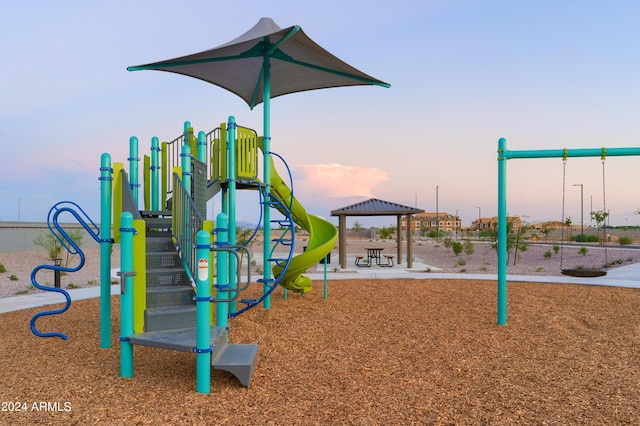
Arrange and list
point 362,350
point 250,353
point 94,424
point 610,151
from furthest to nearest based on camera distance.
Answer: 1. point 610,151
2. point 362,350
3. point 250,353
4. point 94,424

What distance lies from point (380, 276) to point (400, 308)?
504 cm

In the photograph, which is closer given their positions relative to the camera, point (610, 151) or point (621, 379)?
point (621, 379)

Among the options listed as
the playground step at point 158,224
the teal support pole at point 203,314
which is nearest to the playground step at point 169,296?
the teal support pole at point 203,314

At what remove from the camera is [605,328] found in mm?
7656

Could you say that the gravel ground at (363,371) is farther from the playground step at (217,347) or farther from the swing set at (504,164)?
the swing set at (504,164)

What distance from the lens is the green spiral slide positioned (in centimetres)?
939

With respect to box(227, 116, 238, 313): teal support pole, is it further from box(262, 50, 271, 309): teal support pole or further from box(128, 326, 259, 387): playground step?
box(128, 326, 259, 387): playground step

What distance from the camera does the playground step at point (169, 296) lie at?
5742 mm

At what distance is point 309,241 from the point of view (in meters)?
10.1

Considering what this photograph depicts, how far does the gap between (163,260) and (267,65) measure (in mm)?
4966

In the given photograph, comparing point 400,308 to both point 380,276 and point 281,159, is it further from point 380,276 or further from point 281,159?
point 380,276

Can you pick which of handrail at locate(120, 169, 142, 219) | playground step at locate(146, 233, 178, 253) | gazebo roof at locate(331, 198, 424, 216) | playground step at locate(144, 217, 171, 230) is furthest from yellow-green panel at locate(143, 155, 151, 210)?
gazebo roof at locate(331, 198, 424, 216)

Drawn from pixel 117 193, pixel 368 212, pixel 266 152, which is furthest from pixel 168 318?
pixel 368 212

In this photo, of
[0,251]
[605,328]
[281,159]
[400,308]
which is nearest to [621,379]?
[605,328]
